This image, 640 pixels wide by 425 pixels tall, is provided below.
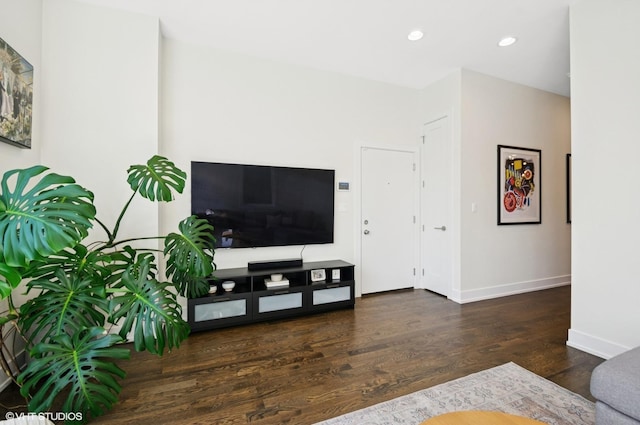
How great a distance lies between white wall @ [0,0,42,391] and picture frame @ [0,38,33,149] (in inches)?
2.9

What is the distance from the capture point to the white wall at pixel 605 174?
2.14 m

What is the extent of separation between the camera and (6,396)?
70.7 inches

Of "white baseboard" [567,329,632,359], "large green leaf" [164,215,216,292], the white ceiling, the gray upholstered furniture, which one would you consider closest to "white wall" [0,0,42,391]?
the white ceiling

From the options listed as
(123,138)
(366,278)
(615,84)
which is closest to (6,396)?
(123,138)

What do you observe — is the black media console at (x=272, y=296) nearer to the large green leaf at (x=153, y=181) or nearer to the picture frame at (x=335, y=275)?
the picture frame at (x=335, y=275)

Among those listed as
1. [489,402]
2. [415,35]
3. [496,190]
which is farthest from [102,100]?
[496,190]

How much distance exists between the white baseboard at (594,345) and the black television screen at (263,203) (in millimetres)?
2443

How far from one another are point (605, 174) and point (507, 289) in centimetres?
211

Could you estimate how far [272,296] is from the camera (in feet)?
9.82

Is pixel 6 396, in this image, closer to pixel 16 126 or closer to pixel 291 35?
pixel 16 126

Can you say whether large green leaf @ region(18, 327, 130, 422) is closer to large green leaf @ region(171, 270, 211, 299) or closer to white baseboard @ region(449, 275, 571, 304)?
large green leaf @ region(171, 270, 211, 299)

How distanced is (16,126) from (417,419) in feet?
10.5

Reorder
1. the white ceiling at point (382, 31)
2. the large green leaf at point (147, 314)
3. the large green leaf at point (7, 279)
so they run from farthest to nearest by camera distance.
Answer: the white ceiling at point (382, 31), the large green leaf at point (147, 314), the large green leaf at point (7, 279)

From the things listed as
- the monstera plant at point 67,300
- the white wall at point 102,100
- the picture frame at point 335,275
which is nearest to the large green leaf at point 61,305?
the monstera plant at point 67,300
